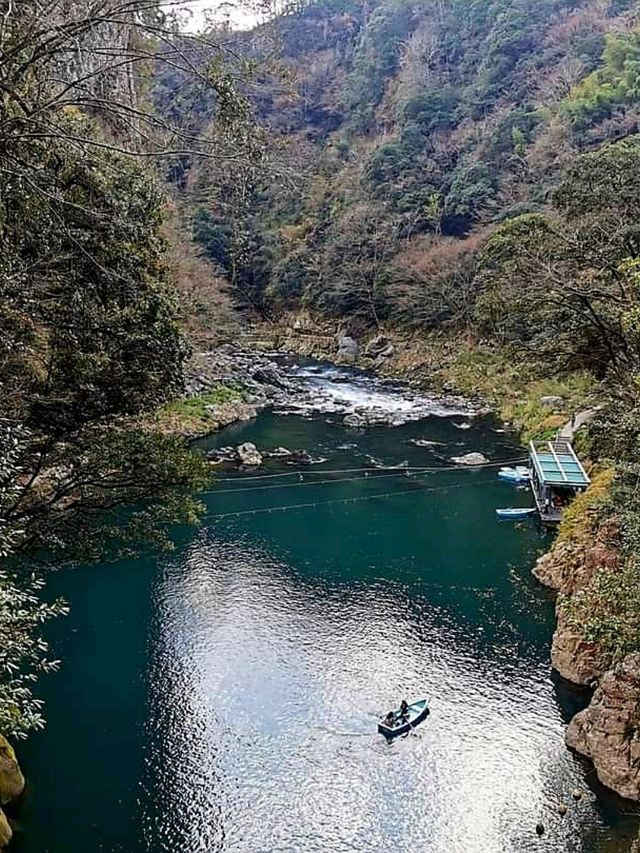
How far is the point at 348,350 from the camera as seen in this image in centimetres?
4694

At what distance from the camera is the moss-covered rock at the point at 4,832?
10000 mm

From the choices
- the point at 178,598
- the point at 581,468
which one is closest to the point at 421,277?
the point at 581,468

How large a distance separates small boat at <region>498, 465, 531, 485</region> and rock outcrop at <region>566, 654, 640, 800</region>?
13227mm

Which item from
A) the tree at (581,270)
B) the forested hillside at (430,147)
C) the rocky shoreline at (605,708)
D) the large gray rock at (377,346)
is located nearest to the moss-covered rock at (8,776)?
the rocky shoreline at (605,708)

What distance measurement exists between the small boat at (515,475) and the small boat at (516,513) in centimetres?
255

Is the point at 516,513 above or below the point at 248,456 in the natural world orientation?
below

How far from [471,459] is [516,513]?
16.1 ft

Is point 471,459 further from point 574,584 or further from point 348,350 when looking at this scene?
point 348,350

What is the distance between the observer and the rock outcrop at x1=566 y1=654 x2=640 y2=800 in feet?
35.6

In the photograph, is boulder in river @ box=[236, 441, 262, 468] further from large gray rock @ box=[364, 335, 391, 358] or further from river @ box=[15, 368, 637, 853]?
large gray rock @ box=[364, 335, 391, 358]

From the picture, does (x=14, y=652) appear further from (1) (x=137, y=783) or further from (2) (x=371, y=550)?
(2) (x=371, y=550)

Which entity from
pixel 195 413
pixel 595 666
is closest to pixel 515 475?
pixel 595 666

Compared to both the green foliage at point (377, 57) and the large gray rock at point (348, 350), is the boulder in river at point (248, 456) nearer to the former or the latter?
the large gray rock at point (348, 350)

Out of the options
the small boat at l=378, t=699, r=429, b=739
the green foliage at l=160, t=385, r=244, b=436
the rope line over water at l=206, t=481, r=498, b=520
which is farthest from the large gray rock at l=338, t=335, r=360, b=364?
the small boat at l=378, t=699, r=429, b=739
